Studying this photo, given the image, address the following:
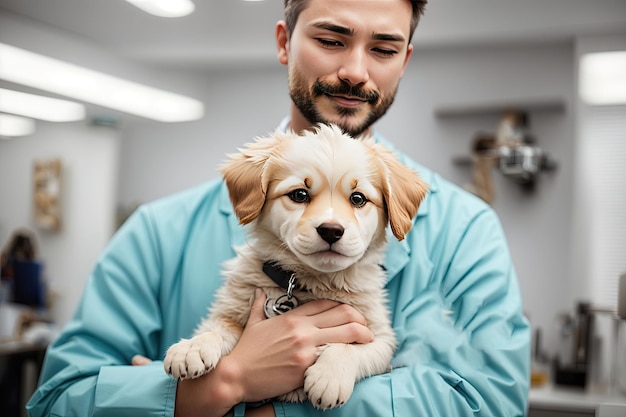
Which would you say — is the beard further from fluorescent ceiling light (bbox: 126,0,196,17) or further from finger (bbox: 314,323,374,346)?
fluorescent ceiling light (bbox: 126,0,196,17)

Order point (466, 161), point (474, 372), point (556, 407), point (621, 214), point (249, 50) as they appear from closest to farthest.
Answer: point (474, 372) < point (249, 50) < point (556, 407) < point (621, 214) < point (466, 161)

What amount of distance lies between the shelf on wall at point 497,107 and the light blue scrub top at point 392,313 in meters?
2.71

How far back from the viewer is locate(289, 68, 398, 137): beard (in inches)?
35.2

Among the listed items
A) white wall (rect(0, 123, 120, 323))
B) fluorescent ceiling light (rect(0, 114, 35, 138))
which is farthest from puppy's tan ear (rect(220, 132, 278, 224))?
white wall (rect(0, 123, 120, 323))

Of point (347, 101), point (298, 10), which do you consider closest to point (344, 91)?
point (347, 101)

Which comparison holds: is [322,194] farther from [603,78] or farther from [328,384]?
[603,78]

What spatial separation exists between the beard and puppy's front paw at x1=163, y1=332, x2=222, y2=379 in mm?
375

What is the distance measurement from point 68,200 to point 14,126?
735mm

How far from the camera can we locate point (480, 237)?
1.05m

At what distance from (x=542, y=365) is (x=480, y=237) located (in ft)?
8.79

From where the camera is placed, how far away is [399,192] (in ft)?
2.97

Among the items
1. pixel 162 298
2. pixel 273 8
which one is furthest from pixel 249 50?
pixel 162 298

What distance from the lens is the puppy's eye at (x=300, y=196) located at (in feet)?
2.79

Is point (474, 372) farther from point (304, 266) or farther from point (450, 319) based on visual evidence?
point (304, 266)
